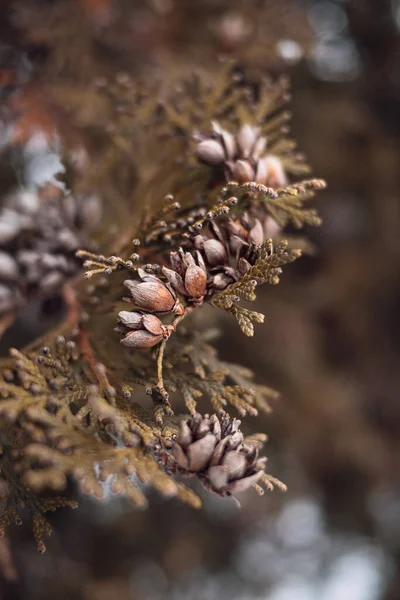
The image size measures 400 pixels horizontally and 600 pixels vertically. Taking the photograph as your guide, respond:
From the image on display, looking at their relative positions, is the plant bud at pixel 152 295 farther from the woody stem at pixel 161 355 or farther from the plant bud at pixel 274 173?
the plant bud at pixel 274 173

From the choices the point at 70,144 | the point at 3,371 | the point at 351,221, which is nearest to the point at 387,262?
the point at 351,221

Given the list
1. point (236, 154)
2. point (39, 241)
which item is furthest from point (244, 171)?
point (39, 241)

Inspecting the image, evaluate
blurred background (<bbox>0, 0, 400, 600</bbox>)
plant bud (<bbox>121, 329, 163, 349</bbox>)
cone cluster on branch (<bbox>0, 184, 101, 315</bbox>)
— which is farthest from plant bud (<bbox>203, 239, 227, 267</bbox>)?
blurred background (<bbox>0, 0, 400, 600</bbox>)

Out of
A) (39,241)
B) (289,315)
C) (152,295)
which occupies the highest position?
(152,295)

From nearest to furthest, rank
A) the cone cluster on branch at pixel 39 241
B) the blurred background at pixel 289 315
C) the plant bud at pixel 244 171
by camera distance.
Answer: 1. the plant bud at pixel 244 171
2. the cone cluster on branch at pixel 39 241
3. the blurred background at pixel 289 315

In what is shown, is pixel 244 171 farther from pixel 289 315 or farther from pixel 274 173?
pixel 289 315

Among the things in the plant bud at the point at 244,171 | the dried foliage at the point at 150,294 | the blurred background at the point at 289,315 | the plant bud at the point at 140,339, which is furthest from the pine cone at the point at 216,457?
the blurred background at the point at 289,315

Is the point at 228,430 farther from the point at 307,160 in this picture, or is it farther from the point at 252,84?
the point at 307,160
